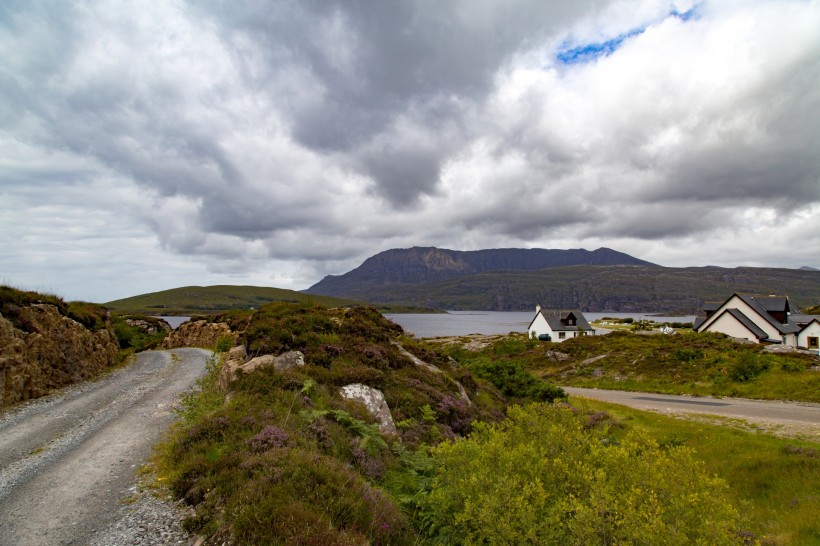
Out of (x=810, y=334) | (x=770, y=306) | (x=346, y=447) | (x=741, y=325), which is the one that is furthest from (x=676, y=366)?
(x=346, y=447)

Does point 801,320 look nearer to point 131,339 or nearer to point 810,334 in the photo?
point 810,334

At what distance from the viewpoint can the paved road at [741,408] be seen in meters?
20.6

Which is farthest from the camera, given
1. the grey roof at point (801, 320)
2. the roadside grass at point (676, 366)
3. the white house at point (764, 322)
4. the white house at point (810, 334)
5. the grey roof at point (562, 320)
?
the grey roof at point (562, 320)

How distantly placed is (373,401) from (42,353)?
19.3 meters

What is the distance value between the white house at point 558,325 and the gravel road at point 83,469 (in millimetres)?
82351

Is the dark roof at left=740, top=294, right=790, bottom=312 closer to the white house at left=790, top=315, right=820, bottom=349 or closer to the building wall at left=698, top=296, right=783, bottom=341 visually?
the building wall at left=698, top=296, right=783, bottom=341

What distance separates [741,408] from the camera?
2547cm

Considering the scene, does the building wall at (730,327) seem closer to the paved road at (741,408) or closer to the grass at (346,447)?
the paved road at (741,408)

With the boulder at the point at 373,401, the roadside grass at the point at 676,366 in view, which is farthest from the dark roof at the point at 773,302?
the boulder at the point at 373,401

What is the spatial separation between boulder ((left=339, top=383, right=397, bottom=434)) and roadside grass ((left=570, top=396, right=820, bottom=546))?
7.77 m

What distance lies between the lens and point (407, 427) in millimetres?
12953

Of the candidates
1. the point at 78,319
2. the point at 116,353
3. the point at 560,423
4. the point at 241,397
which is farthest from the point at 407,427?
the point at 116,353

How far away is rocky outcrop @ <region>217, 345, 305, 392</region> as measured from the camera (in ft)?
44.0

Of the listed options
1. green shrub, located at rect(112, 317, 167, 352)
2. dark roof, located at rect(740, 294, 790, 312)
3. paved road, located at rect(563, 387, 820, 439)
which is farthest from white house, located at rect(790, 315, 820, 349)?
green shrub, located at rect(112, 317, 167, 352)
